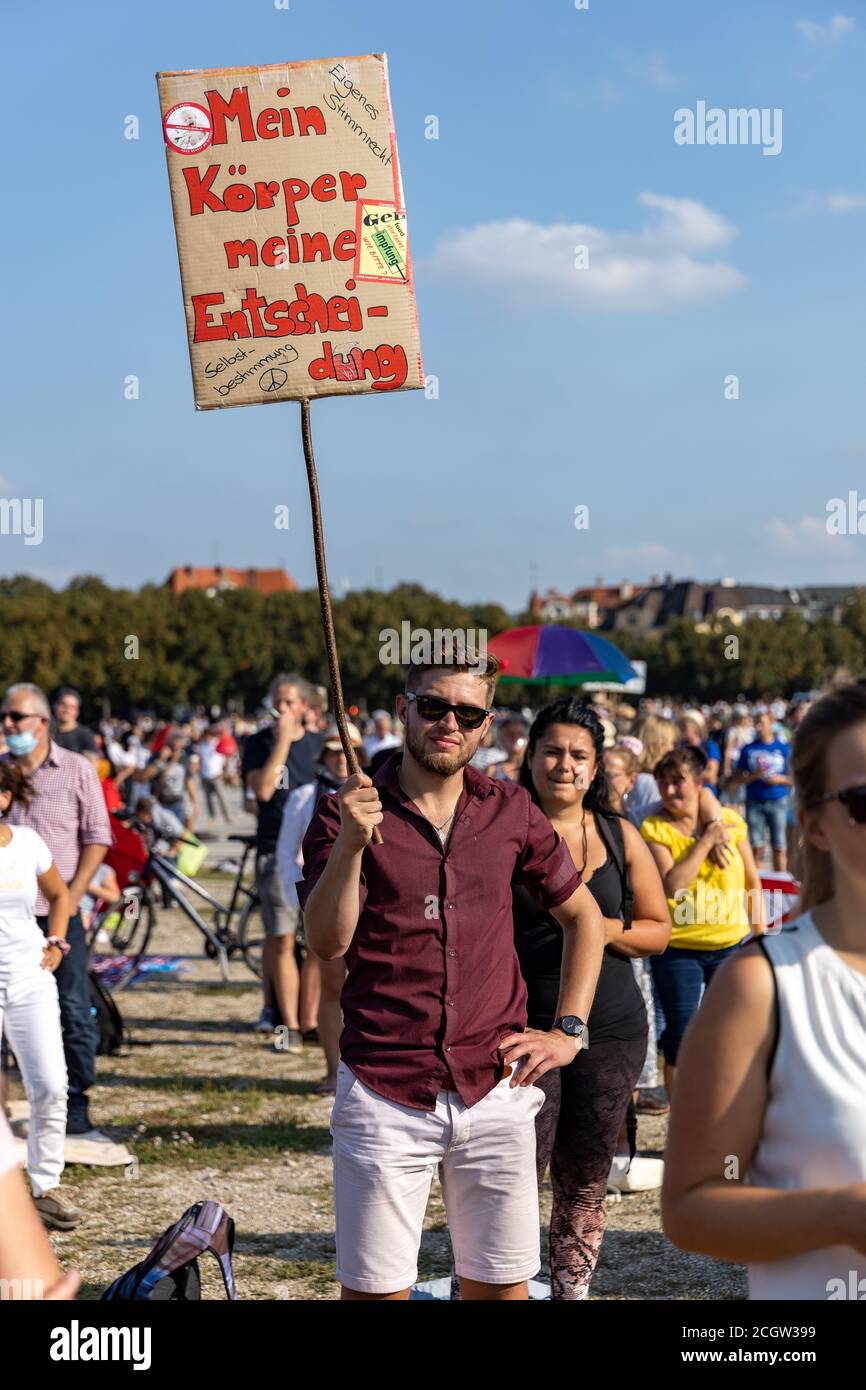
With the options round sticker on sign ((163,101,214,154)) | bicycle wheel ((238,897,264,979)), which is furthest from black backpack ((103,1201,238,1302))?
bicycle wheel ((238,897,264,979))

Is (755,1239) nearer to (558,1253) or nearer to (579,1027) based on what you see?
(579,1027)

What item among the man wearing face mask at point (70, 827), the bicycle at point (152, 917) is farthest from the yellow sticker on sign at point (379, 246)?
the bicycle at point (152, 917)

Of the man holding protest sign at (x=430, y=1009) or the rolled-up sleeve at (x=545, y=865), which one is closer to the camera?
the man holding protest sign at (x=430, y=1009)

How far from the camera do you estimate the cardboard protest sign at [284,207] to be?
3262 millimetres

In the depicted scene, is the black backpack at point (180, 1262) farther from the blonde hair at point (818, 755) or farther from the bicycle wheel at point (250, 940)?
the bicycle wheel at point (250, 940)

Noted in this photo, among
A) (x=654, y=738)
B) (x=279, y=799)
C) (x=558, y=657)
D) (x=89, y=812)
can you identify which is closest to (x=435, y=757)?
(x=89, y=812)

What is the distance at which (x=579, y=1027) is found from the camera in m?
3.49

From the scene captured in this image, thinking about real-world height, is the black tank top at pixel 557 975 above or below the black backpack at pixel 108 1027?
above

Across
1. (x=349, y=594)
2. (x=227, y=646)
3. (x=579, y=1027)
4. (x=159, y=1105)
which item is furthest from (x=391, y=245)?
(x=349, y=594)

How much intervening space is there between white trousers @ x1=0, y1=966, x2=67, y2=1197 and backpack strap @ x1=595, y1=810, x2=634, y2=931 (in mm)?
2410

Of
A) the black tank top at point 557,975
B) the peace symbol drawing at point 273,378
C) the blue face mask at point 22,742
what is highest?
the peace symbol drawing at point 273,378

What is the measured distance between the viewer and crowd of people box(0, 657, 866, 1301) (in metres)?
1.98

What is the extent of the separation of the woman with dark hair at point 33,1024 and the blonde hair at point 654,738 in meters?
3.35

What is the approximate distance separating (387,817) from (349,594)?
82.9m
